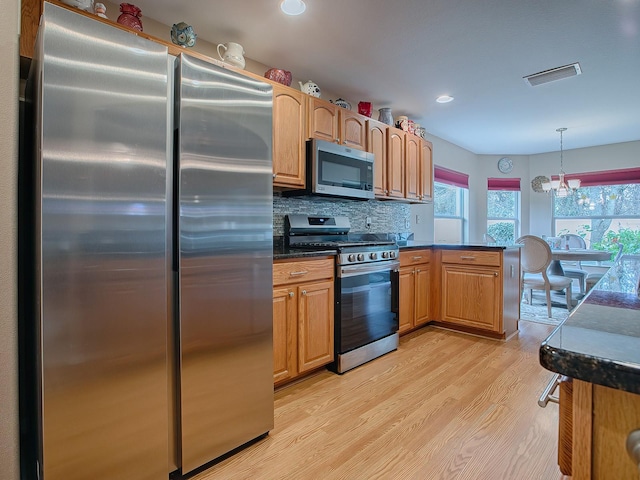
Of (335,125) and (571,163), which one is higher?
(571,163)

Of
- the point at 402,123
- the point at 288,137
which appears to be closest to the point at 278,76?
the point at 288,137

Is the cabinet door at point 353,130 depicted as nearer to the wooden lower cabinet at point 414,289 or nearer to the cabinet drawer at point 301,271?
the wooden lower cabinet at point 414,289

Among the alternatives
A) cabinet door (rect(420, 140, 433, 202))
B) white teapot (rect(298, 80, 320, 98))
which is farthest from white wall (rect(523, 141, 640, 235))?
white teapot (rect(298, 80, 320, 98))

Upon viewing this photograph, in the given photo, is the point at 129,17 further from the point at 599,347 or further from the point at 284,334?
the point at 599,347

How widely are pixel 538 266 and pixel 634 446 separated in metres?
4.19

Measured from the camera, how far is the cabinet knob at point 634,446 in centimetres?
37

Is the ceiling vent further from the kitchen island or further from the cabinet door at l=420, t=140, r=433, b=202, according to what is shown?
the kitchen island

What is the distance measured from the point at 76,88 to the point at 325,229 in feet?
7.16

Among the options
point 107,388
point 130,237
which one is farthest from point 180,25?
point 107,388

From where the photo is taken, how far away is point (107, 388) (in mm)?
1259

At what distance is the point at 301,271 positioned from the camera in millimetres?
2234

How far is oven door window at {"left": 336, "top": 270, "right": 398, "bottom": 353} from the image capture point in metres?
2.52

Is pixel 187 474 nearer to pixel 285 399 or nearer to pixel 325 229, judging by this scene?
pixel 285 399

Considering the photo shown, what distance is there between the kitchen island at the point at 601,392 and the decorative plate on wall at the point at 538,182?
6.58 metres
